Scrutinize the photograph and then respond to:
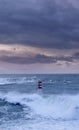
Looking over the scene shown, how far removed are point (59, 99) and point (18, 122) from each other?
1199 centimetres

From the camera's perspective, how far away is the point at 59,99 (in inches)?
1241

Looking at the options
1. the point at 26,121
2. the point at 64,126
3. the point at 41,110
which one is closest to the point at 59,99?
the point at 41,110

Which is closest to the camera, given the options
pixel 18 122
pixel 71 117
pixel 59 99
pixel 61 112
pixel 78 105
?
pixel 18 122

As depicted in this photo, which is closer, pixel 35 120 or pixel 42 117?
pixel 35 120

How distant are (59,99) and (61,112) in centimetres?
667

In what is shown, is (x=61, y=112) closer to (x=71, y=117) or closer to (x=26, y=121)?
(x=71, y=117)

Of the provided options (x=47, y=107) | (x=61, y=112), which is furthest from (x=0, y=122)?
(x=47, y=107)

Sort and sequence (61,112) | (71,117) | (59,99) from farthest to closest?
(59,99) → (61,112) → (71,117)

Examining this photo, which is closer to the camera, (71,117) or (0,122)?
(0,122)

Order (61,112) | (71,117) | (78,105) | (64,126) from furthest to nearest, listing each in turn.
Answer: (78,105), (61,112), (71,117), (64,126)

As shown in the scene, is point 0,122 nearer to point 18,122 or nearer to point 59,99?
point 18,122

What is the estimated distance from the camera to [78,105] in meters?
27.2

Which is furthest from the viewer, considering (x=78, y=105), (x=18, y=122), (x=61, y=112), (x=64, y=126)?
(x=78, y=105)

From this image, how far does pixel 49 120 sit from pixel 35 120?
83 cm
